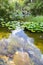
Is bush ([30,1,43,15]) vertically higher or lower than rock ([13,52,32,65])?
lower

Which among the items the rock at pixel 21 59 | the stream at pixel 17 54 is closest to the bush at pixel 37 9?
the stream at pixel 17 54

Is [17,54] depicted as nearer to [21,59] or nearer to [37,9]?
[21,59]

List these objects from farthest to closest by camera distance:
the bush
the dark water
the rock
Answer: the bush → the dark water → the rock

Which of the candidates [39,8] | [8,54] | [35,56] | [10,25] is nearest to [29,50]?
[35,56]

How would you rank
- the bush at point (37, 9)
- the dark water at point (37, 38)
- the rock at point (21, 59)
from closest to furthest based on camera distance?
the rock at point (21, 59) < the dark water at point (37, 38) < the bush at point (37, 9)

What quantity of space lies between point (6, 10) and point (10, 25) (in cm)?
231

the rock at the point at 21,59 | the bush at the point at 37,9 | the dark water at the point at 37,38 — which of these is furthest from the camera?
the bush at the point at 37,9

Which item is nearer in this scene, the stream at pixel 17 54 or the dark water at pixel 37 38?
the stream at pixel 17 54

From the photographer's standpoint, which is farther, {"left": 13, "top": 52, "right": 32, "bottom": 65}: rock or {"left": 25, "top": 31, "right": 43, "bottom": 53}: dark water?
{"left": 25, "top": 31, "right": 43, "bottom": 53}: dark water

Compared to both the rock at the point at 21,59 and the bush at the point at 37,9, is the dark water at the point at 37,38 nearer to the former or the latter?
the rock at the point at 21,59

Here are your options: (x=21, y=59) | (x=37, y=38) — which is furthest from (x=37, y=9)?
(x=21, y=59)

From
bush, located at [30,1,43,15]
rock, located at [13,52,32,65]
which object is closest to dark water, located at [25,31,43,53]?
rock, located at [13,52,32,65]

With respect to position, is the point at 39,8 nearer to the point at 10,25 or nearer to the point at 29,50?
the point at 10,25

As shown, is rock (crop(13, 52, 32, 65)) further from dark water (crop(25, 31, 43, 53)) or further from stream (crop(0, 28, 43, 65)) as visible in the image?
dark water (crop(25, 31, 43, 53))
